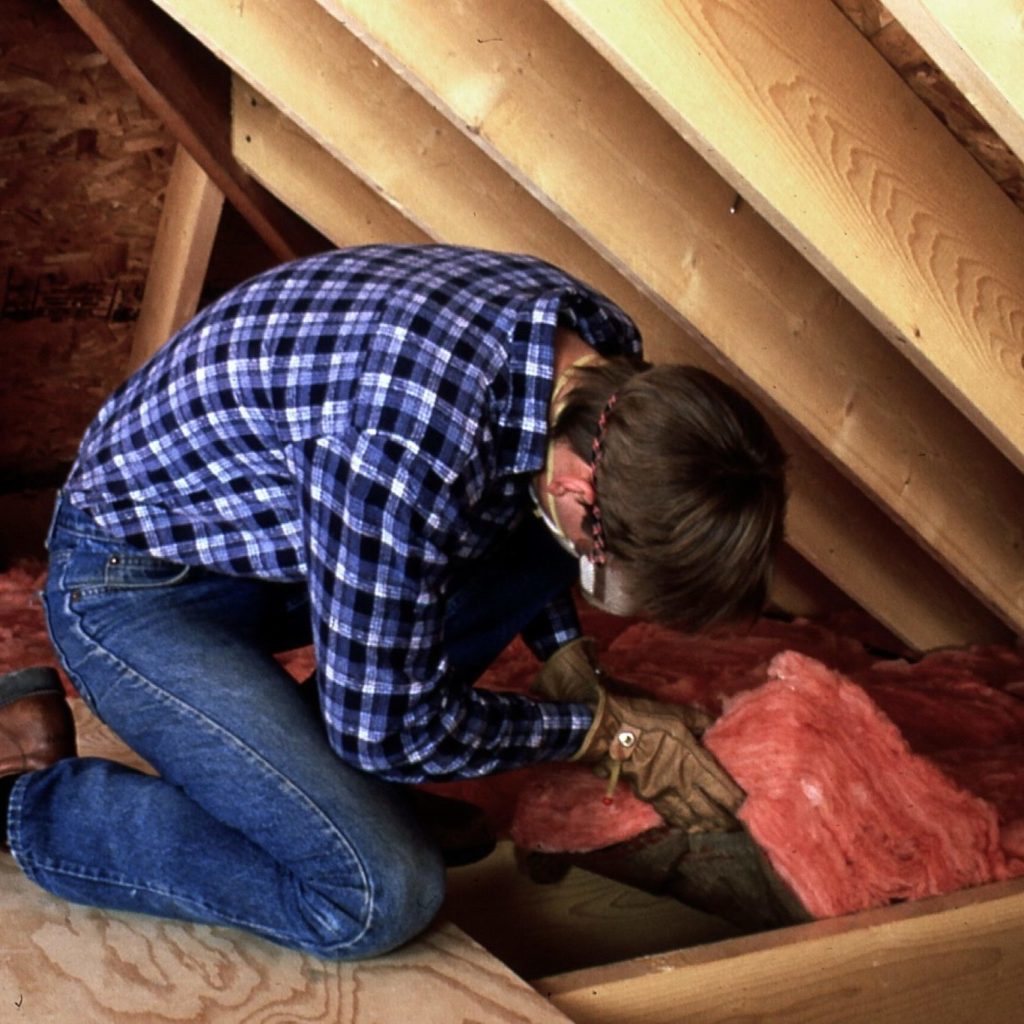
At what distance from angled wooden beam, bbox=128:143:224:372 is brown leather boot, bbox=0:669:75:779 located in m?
1.50

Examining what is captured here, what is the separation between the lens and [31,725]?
2189 mm

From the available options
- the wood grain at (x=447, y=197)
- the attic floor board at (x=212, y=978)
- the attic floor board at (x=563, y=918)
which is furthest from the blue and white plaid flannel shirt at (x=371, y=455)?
the wood grain at (x=447, y=197)

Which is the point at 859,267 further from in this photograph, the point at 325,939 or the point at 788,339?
the point at 325,939

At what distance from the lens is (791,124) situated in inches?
72.0

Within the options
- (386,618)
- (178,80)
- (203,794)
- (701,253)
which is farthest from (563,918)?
(178,80)

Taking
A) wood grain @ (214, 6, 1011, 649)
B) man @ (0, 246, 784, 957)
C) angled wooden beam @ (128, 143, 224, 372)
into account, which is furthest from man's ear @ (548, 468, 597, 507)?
angled wooden beam @ (128, 143, 224, 372)

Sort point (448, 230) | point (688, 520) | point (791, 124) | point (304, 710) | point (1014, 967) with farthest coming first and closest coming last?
point (448, 230) < point (1014, 967) < point (304, 710) < point (791, 124) < point (688, 520)

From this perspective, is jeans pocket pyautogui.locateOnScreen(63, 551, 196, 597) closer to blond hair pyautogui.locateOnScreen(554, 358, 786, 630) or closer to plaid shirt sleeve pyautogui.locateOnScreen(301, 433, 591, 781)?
plaid shirt sleeve pyautogui.locateOnScreen(301, 433, 591, 781)

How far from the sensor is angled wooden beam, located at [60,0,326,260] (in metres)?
2.87

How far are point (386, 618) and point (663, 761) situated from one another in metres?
0.61

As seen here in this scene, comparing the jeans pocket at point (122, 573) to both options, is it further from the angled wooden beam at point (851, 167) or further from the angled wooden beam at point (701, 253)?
the angled wooden beam at point (851, 167)

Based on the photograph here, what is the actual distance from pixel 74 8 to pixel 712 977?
6.89 ft

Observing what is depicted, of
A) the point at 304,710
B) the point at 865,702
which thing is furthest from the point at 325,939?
the point at 865,702

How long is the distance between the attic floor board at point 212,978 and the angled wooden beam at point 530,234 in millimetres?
1392
